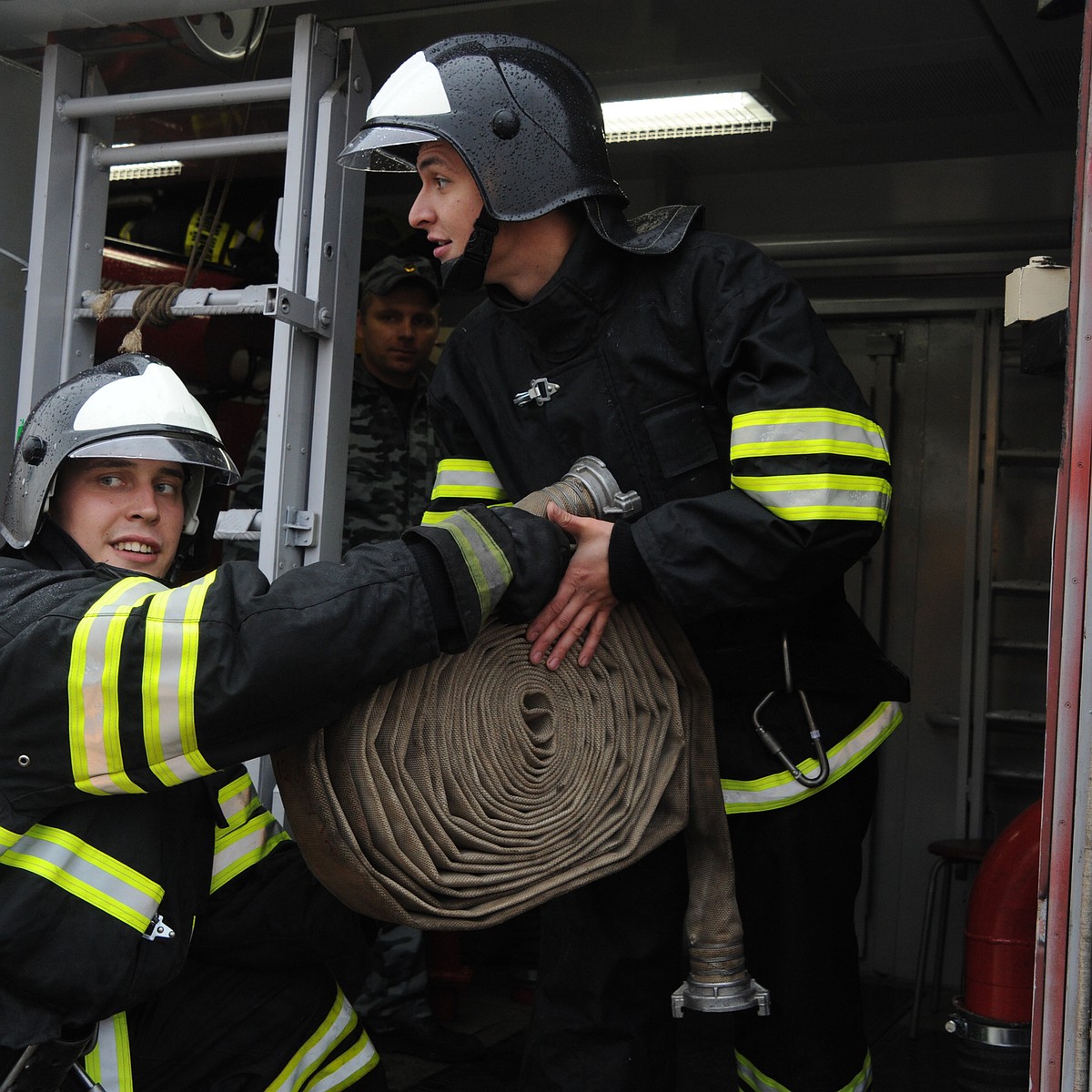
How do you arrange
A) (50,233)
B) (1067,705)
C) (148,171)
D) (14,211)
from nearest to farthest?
(1067,705) < (50,233) < (14,211) < (148,171)

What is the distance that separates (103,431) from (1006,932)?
1.85m

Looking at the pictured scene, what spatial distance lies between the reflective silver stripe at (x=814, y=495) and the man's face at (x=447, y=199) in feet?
2.25

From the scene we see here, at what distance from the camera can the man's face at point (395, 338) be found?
4555 mm

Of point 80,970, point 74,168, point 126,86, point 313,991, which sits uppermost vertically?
point 126,86

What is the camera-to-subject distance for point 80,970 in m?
1.92

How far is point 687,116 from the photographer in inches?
175

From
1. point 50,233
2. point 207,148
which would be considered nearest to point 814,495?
point 207,148

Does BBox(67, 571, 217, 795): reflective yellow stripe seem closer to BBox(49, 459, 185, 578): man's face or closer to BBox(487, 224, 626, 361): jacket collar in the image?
BBox(49, 459, 185, 578): man's face

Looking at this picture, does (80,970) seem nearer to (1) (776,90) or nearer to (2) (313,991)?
(2) (313,991)

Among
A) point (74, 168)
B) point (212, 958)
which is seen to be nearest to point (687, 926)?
point (212, 958)

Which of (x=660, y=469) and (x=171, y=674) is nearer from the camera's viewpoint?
(x=171, y=674)

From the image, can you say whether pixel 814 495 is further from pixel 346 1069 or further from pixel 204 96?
pixel 204 96

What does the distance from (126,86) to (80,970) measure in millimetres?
3313

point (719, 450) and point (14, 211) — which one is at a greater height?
point (14, 211)
